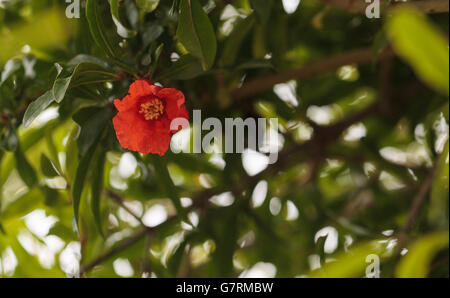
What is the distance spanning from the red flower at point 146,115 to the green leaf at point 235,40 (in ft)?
0.91

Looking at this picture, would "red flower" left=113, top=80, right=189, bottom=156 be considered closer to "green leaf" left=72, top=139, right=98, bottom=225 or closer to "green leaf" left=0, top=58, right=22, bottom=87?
"green leaf" left=72, top=139, right=98, bottom=225

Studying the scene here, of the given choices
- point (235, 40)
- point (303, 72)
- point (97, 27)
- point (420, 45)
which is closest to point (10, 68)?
point (97, 27)

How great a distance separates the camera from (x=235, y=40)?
1176 mm

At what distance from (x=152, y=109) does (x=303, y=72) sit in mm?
553

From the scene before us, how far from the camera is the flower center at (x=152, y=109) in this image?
0.91 m

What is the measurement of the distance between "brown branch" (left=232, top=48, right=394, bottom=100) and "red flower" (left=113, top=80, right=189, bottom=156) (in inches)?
17.4

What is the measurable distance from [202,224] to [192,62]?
0.65 m

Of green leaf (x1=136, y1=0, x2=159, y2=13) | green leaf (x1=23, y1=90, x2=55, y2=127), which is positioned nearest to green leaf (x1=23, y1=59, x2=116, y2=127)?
green leaf (x1=23, y1=90, x2=55, y2=127)

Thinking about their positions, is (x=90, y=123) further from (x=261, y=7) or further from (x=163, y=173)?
(x=261, y=7)

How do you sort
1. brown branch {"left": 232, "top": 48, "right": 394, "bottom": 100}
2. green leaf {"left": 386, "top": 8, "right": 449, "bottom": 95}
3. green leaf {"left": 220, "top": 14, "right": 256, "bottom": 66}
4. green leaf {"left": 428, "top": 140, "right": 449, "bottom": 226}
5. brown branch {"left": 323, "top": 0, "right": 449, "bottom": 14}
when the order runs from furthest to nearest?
brown branch {"left": 232, "top": 48, "right": 394, "bottom": 100} → green leaf {"left": 220, "top": 14, "right": 256, "bottom": 66} → brown branch {"left": 323, "top": 0, "right": 449, "bottom": 14} → green leaf {"left": 428, "top": 140, "right": 449, "bottom": 226} → green leaf {"left": 386, "top": 8, "right": 449, "bottom": 95}

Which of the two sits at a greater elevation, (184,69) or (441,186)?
Result: (184,69)

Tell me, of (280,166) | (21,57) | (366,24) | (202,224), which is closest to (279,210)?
(280,166)

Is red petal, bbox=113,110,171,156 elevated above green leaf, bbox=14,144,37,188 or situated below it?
above

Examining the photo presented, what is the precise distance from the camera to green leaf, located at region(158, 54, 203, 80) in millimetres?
923
